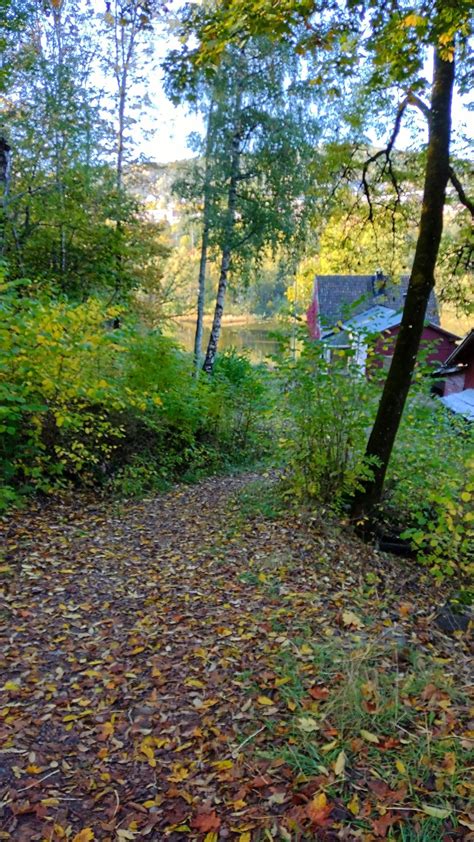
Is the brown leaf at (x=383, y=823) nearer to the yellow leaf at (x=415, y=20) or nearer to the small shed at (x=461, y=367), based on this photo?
the yellow leaf at (x=415, y=20)

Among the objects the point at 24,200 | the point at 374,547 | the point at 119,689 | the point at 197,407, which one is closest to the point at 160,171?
the point at 24,200

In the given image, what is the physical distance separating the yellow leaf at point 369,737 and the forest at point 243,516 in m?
0.01

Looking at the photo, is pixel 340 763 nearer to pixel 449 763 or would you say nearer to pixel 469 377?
pixel 449 763

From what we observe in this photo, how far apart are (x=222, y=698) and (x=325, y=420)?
3312 millimetres

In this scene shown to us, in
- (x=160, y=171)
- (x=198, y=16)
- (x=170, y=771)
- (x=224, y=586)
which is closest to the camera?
(x=170, y=771)

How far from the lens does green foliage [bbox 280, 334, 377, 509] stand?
555 centimetres

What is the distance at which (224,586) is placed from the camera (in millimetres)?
4391

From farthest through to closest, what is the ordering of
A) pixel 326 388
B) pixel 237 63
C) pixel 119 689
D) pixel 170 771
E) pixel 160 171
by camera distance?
pixel 160 171 → pixel 237 63 → pixel 326 388 → pixel 119 689 → pixel 170 771

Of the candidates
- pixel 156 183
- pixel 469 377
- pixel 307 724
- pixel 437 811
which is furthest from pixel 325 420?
pixel 156 183

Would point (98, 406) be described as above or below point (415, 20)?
below

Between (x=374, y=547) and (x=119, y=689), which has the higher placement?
(x=119, y=689)

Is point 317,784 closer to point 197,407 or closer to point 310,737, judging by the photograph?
point 310,737

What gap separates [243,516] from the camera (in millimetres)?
6273

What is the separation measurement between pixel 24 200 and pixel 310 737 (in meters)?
9.75
